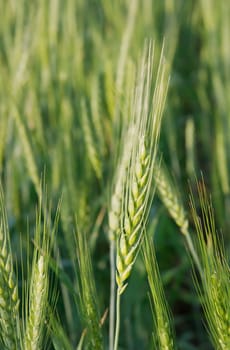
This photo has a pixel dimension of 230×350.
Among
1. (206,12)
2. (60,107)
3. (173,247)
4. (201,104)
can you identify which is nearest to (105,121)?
(60,107)

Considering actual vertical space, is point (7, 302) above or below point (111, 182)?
above

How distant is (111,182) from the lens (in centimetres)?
157

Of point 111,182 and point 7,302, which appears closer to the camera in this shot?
point 7,302

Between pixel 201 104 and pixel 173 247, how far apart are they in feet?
1.88

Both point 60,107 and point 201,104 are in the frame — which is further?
point 201,104

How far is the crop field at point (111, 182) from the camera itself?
902 mm

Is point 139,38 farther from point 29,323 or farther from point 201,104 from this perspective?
point 29,323

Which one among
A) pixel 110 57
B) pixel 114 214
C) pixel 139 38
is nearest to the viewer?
pixel 114 214

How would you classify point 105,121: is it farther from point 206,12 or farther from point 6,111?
point 206,12

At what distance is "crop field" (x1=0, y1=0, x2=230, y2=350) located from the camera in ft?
2.96

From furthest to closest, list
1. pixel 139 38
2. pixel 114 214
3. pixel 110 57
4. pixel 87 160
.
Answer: pixel 139 38
pixel 110 57
pixel 87 160
pixel 114 214

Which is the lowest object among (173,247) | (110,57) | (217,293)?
(173,247)

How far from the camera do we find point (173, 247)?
176 centimetres

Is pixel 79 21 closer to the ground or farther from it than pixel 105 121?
farther from it
